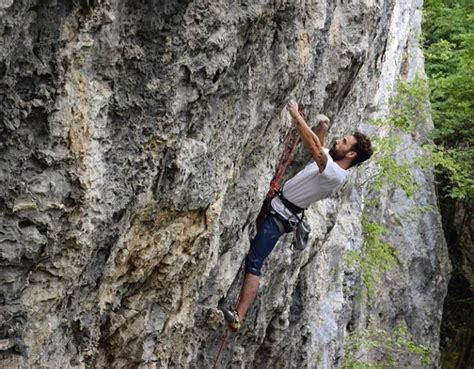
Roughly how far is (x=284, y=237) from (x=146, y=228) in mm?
3439

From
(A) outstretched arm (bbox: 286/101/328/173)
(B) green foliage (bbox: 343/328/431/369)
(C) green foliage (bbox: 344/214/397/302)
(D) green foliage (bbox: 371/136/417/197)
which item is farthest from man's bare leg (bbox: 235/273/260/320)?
(D) green foliage (bbox: 371/136/417/197)

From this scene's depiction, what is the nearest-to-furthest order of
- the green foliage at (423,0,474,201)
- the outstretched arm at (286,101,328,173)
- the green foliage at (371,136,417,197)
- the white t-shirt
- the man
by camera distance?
the outstretched arm at (286,101,328,173) < the white t-shirt < the man < the green foliage at (371,136,417,197) < the green foliage at (423,0,474,201)

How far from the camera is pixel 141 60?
4367 mm

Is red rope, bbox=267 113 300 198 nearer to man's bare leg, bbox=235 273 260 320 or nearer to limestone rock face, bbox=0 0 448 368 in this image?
limestone rock face, bbox=0 0 448 368

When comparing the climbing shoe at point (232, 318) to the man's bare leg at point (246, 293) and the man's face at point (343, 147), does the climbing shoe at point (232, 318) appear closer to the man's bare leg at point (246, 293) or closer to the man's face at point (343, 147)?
the man's bare leg at point (246, 293)

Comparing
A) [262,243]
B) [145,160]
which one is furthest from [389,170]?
[145,160]

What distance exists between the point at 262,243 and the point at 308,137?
4.17ft

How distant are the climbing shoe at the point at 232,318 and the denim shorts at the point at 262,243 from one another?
0.46 meters

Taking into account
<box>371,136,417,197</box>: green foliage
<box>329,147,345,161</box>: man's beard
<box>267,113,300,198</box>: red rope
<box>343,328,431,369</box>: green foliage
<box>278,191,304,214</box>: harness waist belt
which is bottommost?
<box>343,328,431,369</box>: green foliage

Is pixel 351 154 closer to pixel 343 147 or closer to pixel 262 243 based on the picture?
pixel 343 147

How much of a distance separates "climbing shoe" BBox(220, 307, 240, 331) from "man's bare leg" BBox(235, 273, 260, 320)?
0.12 meters

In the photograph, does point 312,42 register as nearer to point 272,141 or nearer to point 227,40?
point 272,141

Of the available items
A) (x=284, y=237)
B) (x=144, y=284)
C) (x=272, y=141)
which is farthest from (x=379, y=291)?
(x=144, y=284)

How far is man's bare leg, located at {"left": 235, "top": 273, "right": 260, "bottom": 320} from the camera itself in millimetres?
7250
